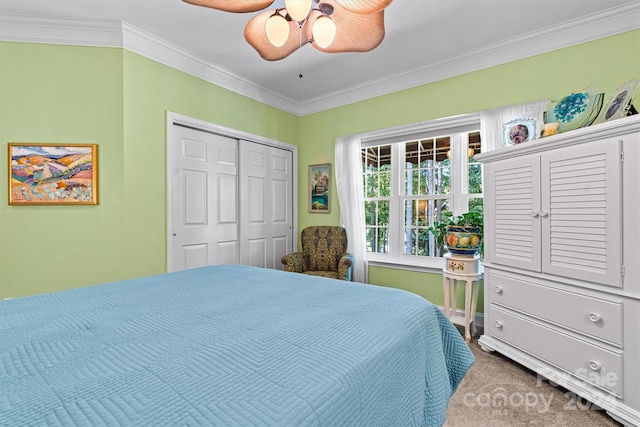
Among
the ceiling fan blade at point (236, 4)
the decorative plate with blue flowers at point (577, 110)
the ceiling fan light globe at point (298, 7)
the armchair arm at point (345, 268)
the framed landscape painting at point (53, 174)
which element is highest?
the ceiling fan blade at point (236, 4)

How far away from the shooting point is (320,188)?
421cm

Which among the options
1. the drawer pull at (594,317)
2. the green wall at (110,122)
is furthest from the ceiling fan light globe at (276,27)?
the drawer pull at (594,317)

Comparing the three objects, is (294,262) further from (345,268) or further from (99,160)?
(99,160)

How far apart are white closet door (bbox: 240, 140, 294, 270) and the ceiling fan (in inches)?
74.3

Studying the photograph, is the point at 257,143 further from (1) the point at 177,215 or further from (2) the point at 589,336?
(2) the point at 589,336

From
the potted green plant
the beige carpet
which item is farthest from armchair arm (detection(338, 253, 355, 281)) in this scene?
the beige carpet

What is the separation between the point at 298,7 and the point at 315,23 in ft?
0.72

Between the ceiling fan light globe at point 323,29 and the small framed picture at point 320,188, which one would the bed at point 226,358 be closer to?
the ceiling fan light globe at point 323,29

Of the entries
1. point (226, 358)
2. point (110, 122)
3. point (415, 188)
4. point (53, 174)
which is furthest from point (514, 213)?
point (53, 174)

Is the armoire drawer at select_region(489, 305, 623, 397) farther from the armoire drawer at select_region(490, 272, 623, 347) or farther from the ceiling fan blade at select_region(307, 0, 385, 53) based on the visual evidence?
the ceiling fan blade at select_region(307, 0, 385, 53)

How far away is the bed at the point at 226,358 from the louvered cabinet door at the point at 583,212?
3.60ft

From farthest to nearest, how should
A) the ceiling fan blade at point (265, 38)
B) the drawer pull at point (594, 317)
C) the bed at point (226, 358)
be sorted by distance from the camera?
the ceiling fan blade at point (265, 38), the drawer pull at point (594, 317), the bed at point (226, 358)

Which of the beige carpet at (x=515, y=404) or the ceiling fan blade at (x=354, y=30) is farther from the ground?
the ceiling fan blade at (x=354, y=30)

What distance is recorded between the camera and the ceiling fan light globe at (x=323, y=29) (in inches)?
67.0
